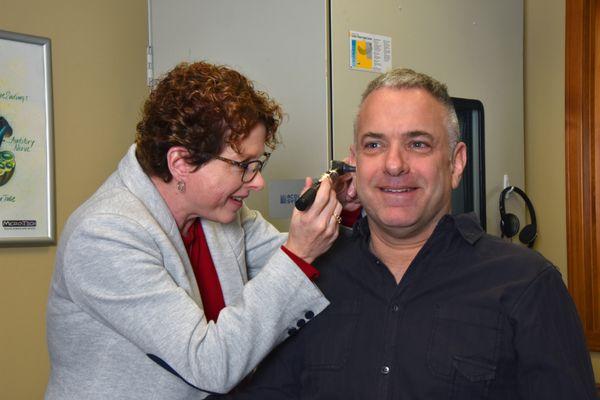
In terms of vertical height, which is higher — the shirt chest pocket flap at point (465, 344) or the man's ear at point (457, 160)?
the man's ear at point (457, 160)

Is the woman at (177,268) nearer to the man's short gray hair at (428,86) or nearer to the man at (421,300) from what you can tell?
the man at (421,300)

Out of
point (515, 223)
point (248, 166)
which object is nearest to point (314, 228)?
point (248, 166)

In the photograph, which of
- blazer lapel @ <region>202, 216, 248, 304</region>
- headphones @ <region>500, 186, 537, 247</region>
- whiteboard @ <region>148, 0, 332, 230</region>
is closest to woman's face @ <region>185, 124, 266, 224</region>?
blazer lapel @ <region>202, 216, 248, 304</region>

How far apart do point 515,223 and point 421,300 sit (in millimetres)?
1351

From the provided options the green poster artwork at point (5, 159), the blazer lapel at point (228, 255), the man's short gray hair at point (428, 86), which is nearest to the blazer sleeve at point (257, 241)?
the blazer lapel at point (228, 255)

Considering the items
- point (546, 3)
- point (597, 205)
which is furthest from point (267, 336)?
point (546, 3)

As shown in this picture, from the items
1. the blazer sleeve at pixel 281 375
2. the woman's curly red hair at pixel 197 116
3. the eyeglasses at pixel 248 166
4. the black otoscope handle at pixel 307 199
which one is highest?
the woman's curly red hair at pixel 197 116

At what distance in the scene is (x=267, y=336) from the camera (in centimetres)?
128

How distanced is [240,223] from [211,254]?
173mm

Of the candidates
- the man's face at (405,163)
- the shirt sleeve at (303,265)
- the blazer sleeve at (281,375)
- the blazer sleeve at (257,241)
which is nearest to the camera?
the shirt sleeve at (303,265)

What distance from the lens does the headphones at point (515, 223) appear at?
8.46 ft

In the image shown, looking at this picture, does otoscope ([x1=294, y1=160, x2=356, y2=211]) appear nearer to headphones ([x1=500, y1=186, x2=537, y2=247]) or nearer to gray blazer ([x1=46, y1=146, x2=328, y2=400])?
gray blazer ([x1=46, y1=146, x2=328, y2=400])

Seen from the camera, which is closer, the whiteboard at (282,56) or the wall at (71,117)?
the whiteboard at (282,56)

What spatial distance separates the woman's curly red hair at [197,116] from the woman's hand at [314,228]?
0.72 ft
